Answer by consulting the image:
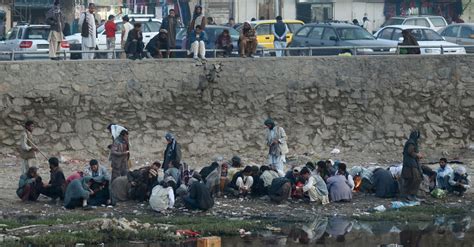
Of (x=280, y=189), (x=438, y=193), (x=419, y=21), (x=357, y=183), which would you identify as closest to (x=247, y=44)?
(x=357, y=183)

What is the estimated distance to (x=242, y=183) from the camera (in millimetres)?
23172

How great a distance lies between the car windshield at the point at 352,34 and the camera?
3244 cm

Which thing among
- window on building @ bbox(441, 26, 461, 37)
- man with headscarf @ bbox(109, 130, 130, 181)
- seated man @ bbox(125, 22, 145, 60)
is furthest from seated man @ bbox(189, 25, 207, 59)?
window on building @ bbox(441, 26, 461, 37)

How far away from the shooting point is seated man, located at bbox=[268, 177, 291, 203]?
74.7 feet

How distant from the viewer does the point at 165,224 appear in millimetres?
20656

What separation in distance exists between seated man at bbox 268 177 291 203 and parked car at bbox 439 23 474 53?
48.2 feet

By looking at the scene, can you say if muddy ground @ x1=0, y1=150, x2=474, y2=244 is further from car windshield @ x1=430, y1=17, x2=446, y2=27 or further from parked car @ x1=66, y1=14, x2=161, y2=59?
car windshield @ x1=430, y1=17, x2=446, y2=27

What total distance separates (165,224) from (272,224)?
173 cm

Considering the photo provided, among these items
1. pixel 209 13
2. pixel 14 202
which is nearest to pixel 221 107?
pixel 14 202

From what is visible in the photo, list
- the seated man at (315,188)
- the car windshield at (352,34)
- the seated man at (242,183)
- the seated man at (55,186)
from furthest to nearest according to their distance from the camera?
1. the car windshield at (352,34)
2. the seated man at (242,183)
3. the seated man at (315,188)
4. the seated man at (55,186)

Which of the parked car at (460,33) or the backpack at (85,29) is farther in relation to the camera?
the parked car at (460,33)

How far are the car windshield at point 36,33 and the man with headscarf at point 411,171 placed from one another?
13.6 meters

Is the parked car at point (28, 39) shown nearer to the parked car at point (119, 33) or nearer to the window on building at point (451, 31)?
the parked car at point (119, 33)

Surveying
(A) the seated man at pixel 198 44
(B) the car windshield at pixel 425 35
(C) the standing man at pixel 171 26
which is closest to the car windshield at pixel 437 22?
(B) the car windshield at pixel 425 35
